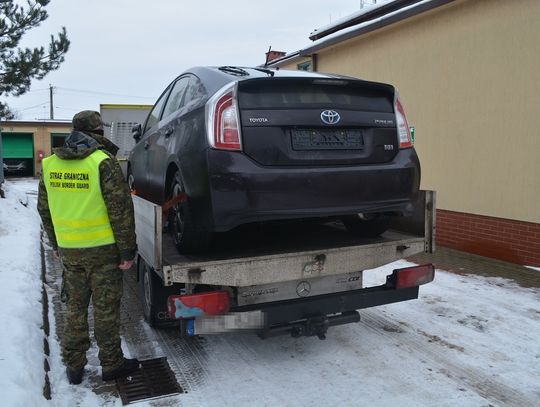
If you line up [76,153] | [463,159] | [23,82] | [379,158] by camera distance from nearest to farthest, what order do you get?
[76,153], [379,158], [463,159], [23,82]

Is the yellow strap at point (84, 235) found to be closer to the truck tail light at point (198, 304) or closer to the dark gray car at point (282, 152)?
the dark gray car at point (282, 152)

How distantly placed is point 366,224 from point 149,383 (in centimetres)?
223

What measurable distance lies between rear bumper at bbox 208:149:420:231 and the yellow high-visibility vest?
0.85 m

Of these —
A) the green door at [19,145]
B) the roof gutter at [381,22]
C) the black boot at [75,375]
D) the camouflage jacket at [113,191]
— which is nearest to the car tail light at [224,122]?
the camouflage jacket at [113,191]

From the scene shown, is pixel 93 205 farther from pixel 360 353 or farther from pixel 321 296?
pixel 360 353

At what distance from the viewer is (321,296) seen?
3.92 meters

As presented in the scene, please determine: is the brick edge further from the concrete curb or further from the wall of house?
the concrete curb

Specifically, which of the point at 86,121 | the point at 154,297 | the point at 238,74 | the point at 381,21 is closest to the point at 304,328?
the point at 154,297

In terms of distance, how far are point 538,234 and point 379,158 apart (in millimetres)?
4277

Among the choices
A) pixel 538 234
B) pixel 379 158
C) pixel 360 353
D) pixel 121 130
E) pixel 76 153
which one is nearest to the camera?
pixel 76 153

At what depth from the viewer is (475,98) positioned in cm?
786

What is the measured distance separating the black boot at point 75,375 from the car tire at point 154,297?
3.13 ft

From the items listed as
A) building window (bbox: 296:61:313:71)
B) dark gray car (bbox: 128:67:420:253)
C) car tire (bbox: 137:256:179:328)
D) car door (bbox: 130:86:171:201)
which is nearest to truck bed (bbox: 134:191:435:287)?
dark gray car (bbox: 128:67:420:253)

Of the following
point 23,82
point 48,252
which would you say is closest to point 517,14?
point 48,252
